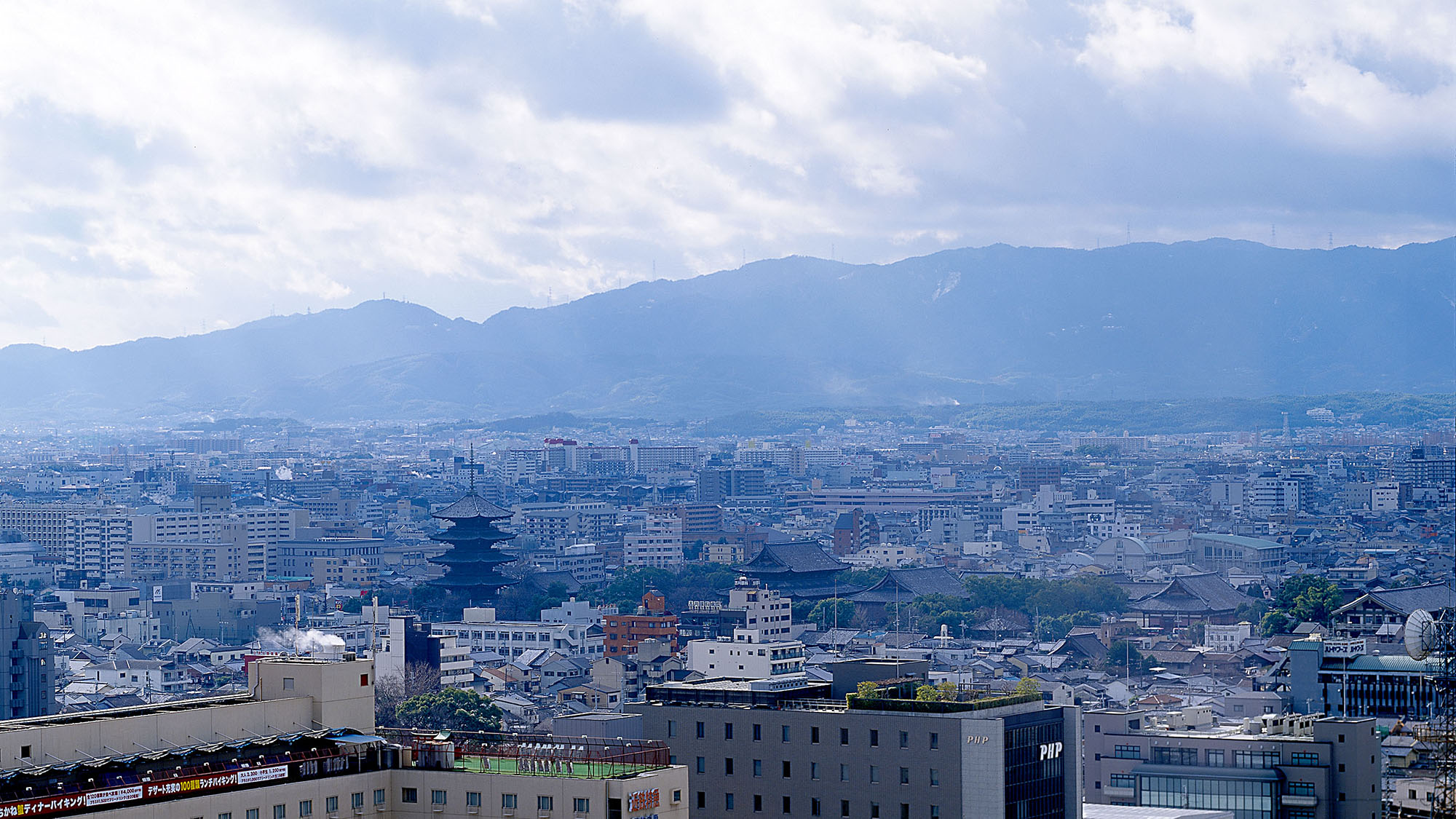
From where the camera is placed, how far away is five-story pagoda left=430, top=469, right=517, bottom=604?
78.1 m

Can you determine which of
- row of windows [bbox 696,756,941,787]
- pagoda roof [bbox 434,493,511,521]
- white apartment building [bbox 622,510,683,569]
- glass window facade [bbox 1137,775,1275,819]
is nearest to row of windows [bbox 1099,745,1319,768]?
glass window facade [bbox 1137,775,1275,819]

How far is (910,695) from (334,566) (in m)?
72.3

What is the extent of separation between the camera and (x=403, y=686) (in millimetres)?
47344

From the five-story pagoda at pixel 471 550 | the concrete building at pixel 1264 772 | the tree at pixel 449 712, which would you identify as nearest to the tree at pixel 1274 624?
the tree at pixel 449 712

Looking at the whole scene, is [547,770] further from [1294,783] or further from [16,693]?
[16,693]

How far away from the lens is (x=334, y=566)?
91812 millimetres

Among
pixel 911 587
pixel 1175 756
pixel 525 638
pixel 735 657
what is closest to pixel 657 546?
pixel 911 587

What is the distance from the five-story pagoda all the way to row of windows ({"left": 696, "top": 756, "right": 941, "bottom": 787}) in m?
56.2

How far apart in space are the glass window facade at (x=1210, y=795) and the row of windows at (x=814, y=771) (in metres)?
6.03

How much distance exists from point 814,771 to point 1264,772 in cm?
715

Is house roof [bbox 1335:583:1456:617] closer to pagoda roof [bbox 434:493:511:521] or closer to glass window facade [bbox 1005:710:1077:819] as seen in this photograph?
glass window facade [bbox 1005:710:1077:819]

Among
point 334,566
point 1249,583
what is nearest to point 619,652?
point 1249,583

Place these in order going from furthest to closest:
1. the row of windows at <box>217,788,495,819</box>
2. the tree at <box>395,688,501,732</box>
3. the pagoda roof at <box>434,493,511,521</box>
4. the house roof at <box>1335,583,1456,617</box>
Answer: the pagoda roof at <box>434,493,511,521</box> → the house roof at <box>1335,583,1456,617</box> → the tree at <box>395,688,501,732</box> → the row of windows at <box>217,788,495,819</box>

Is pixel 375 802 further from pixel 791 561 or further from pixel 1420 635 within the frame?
pixel 791 561
